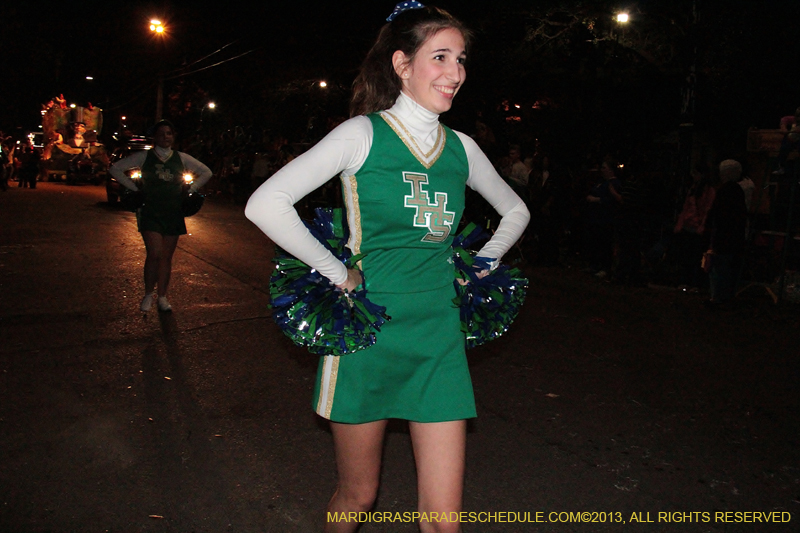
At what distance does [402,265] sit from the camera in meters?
2.54

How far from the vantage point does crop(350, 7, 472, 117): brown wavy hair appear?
8.60ft

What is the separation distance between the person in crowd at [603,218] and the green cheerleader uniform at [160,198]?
6508 millimetres

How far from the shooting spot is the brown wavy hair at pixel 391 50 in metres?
2.62

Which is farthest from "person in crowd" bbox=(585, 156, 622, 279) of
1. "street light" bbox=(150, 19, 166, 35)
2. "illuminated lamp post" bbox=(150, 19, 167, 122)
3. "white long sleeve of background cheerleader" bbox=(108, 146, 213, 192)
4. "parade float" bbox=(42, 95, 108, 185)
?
"street light" bbox=(150, 19, 166, 35)

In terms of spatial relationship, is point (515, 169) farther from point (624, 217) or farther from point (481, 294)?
point (481, 294)

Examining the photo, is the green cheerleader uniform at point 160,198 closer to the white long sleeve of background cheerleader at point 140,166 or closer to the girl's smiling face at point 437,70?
the white long sleeve of background cheerleader at point 140,166

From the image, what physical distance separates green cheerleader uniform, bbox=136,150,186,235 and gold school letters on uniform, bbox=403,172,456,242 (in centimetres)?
544

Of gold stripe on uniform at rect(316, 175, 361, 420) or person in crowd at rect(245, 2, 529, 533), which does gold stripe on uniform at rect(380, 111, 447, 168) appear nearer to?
person in crowd at rect(245, 2, 529, 533)

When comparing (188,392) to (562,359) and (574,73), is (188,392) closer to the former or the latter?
(562,359)

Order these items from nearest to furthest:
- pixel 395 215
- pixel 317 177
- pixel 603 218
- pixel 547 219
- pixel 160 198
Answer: pixel 317 177 < pixel 395 215 < pixel 160 198 < pixel 603 218 < pixel 547 219

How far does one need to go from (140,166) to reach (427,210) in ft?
18.9

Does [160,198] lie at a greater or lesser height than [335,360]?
greater

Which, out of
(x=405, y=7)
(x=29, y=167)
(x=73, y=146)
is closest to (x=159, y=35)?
(x=73, y=146)

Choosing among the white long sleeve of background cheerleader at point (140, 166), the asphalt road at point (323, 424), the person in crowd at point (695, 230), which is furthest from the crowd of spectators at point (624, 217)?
the white long sleeve of background cheerleader at point (140, 166)
